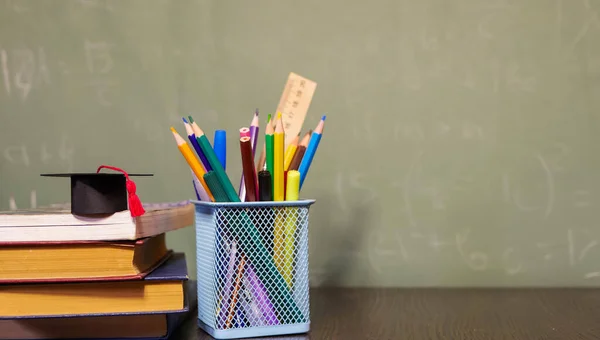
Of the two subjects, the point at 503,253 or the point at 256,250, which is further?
the point at 503,253

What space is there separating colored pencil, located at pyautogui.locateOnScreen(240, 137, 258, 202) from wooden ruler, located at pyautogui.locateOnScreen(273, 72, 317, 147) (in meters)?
0.09

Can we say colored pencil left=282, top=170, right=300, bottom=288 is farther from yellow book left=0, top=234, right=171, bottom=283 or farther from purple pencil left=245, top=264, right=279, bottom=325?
yellow book left=0, top=234, right=171, bottom=283

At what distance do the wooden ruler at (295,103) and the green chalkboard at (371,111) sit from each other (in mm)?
167

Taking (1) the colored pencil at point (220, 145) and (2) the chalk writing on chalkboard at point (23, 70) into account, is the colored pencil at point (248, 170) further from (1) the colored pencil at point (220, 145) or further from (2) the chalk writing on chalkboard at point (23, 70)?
(2) the chalk writing on chalkboard at point (23, 70)

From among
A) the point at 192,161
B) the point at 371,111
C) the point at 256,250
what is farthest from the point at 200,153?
the point at 371,111

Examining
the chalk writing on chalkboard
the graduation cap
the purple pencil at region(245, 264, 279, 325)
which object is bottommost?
the purple pencil at region(245, 264, 279, 325)

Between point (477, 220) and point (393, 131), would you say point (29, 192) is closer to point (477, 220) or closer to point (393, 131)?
point (393, 131)

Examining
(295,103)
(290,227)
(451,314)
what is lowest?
(451,314)

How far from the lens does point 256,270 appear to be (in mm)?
513

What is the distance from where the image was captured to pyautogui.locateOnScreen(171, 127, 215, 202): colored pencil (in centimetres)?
52

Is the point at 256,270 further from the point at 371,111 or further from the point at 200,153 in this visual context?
the point at 371,111

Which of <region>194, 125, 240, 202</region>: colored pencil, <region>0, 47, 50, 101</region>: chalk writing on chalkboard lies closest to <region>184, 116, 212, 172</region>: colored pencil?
<region>194, 125, 240, 202</region>: colored pencil

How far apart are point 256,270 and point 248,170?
0.10 meters

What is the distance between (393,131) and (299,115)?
22 cm
